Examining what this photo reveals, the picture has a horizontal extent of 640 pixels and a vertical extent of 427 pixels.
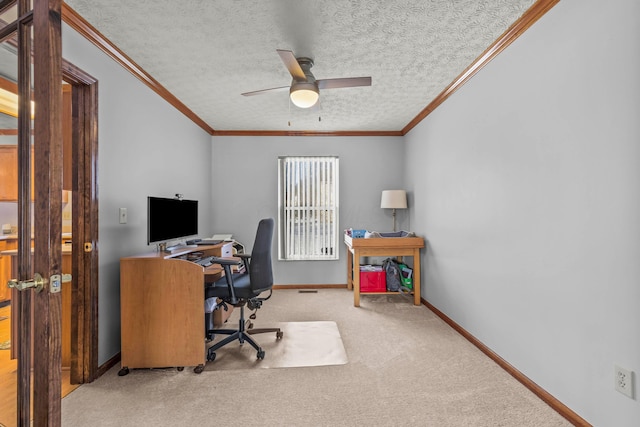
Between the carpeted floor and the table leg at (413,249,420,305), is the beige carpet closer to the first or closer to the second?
the carpeted floor

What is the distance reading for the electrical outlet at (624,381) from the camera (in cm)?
143

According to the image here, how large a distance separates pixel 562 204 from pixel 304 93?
1.89 metres

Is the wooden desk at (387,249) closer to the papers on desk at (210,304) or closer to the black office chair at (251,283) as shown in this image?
the black office chair at (251,283)

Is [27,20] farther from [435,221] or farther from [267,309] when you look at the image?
[435,221]

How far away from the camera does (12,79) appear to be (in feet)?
4.14

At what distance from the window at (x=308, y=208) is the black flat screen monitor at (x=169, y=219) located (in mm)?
1600

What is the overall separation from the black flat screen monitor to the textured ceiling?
1.17m

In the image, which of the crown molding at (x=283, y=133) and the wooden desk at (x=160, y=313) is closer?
the wooden desk at (x=160, y=313)

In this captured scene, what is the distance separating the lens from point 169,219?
290 centimetres

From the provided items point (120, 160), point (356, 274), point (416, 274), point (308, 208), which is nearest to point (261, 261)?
point (120, 160)

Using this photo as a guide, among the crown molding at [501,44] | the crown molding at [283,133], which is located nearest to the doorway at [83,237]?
the crown molding at [283,133]

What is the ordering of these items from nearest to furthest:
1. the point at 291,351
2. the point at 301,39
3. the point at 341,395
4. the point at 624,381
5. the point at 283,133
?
the point at 624,381 → the point at 341,395 → the point at 301,39 → the point at 291,351 → the point at 283,133

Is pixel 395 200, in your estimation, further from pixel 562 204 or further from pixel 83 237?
pixel 83 237

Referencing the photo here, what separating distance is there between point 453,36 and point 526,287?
1.83 meters
